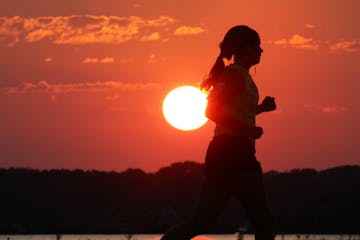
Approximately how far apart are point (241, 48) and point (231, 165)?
3.30ft

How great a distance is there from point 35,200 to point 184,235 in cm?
6168

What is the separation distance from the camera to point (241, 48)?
308 inches

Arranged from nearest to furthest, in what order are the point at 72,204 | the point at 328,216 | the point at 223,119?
the point at 223,119 < the point at 328,216 < the point at 72,204

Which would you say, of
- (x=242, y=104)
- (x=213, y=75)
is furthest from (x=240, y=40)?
(x=242, y=104)

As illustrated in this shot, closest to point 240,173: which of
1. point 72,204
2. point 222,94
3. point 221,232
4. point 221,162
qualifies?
point 221,162

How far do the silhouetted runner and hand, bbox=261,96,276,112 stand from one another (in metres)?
0.11

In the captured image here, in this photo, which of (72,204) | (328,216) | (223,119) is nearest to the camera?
(223,119)

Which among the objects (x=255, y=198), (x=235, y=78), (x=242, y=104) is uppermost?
(x=235, y=78)

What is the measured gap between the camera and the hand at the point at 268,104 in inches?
303

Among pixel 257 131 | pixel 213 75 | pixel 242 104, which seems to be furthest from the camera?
pixel 213 75

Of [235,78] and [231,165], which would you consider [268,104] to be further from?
[231,165]

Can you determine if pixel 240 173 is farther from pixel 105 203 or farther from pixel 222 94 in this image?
pixel 105 203

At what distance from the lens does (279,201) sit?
65688mm

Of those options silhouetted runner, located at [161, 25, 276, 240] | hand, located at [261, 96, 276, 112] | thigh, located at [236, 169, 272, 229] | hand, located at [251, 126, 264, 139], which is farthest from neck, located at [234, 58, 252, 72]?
thigh, located at [236, 169, 272, 229]
